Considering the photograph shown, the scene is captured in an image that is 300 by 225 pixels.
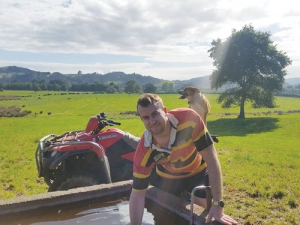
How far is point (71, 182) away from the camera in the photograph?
5105 millimetres

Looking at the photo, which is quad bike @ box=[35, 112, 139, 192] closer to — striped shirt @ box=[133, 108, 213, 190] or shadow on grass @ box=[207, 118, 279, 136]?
striped shirt @ box=[133, 108, 213, 190]

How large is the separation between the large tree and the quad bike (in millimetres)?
30200

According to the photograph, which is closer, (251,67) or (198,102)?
(198,102)

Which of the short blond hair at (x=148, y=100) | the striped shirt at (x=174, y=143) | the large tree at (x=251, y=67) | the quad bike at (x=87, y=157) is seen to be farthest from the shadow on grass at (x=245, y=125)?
the short blond hair at (x=148, y=100)

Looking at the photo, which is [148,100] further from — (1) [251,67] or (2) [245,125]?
(1) [251,67]

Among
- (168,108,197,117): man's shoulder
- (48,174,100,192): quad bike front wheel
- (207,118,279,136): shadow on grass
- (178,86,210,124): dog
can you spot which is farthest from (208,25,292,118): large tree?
(168,108,197,117): man's shoulder

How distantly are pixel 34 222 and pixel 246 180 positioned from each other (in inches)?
233

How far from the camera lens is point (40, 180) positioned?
25.7 ft

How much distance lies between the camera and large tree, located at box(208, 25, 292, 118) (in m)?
33.8

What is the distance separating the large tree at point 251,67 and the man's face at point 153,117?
107 ft

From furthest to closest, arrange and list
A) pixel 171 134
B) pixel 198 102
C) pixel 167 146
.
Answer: pixel 198 102 < pixel 167 146 < pixel 171 134

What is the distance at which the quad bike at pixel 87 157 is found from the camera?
513 cm

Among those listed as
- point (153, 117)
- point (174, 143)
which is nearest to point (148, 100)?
point (153, 117)

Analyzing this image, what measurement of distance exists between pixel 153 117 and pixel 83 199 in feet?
7.00
